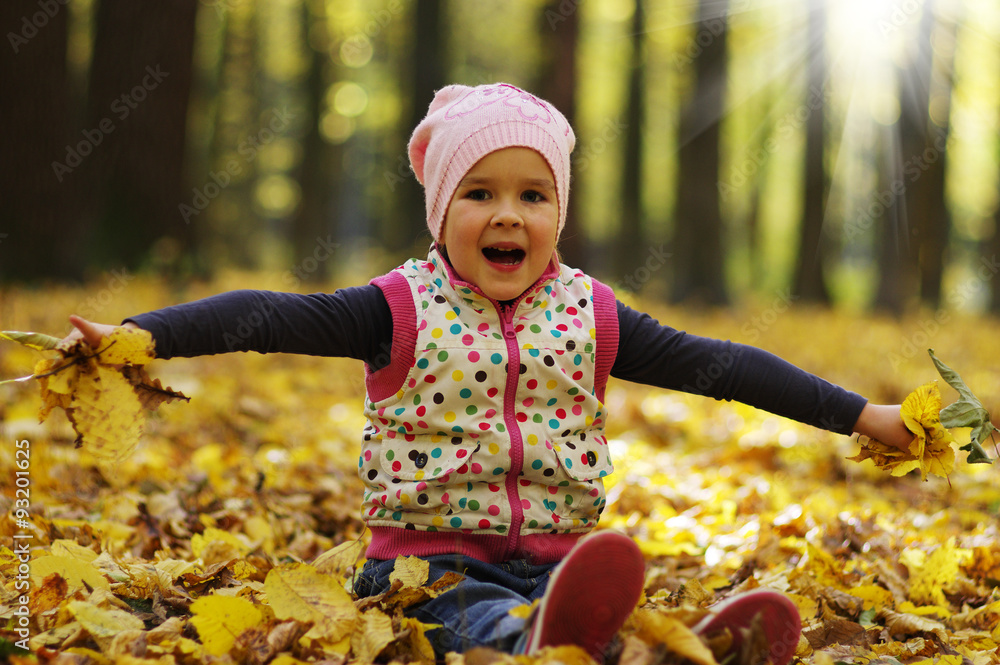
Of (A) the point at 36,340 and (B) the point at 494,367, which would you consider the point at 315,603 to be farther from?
(A) the point at 36,340

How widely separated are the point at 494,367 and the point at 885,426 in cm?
105

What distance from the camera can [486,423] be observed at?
214cm

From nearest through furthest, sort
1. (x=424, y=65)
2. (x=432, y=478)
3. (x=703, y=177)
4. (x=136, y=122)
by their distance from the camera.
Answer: (x=432, y=478)
(x=136, y=122)
(x=424, y=65)
(x=703, y=177)

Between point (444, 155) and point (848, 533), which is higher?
point (444, 155)

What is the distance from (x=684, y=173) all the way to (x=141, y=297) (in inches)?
361

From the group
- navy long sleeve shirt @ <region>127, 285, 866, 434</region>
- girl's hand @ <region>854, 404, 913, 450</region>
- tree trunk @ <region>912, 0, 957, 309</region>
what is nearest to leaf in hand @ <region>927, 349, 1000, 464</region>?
girl's hand @ <region>854, 404, 913, 450</region>

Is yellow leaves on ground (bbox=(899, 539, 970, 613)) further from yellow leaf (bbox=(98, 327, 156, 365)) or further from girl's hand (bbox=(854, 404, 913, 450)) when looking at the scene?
yellow leaf (bbox=(98, 327, 156, 365))

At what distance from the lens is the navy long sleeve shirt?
1979 millimetres

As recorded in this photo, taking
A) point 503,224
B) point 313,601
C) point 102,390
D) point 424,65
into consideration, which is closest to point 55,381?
point 102,390

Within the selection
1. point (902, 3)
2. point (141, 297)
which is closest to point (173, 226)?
point (141, 297)

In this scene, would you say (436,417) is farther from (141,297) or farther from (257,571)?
(141,297)

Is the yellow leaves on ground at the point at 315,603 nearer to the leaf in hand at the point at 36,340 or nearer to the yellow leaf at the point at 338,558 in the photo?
the yellow leaf at the point at 338,558

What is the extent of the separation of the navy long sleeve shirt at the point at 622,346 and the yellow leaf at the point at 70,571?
0.65 meters

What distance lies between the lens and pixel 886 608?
8.12 ft
